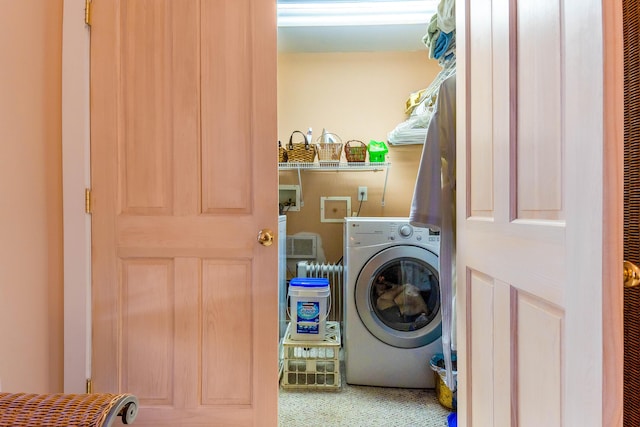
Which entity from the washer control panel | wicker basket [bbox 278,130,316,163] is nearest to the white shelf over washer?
wicker basket [bbox 278,130,316,163]

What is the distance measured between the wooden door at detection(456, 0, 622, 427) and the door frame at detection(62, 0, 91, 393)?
1448mm

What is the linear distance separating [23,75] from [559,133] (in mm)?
1683

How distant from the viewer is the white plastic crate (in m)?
1.83

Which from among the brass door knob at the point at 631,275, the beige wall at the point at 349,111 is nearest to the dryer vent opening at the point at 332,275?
the beige wall at the point at 349,111

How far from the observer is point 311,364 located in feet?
6.15

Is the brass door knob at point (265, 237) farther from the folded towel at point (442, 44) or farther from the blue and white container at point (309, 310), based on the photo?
the folded towel at point (442, 44)

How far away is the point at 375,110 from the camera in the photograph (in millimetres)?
2623

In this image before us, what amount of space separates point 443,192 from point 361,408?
1.25m

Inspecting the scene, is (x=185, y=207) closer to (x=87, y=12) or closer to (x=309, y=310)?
(x=87, y=12)

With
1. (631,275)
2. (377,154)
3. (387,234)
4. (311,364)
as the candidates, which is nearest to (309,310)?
(311,364)

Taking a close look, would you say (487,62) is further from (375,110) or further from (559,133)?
(375,110)

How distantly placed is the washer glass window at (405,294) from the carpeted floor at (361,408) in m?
0.38

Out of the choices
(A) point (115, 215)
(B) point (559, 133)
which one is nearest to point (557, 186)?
(B) point (559, 133)

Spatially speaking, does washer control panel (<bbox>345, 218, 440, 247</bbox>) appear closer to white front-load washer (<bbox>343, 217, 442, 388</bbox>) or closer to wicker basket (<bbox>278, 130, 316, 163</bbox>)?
white front-load washer (<bbox>343, 217, 442, 388</bbox>)
